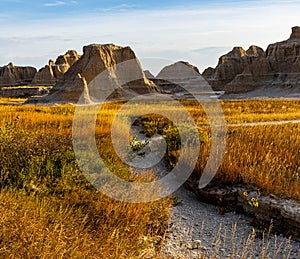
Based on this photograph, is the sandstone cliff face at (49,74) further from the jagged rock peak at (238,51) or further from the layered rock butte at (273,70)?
the jagged rock peak at (238,51)

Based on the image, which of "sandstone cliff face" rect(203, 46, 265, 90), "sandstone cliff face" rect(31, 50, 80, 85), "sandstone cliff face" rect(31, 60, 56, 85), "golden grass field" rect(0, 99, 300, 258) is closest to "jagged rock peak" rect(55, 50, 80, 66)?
"sandstone cliff face" rect(31, 50, 80, 85)

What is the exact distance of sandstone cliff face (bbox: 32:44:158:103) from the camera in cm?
5025

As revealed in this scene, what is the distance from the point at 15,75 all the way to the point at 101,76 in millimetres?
67648

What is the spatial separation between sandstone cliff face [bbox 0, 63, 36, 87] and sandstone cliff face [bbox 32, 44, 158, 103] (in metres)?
54.1

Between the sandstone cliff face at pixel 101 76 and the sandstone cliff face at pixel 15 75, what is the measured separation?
5412cm

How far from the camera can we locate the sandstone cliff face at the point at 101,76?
165 feet

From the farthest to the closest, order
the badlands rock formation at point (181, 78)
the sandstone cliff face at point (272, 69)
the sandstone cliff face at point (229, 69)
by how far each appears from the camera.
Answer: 1. the badlands rock formation at point (181, 78)
2. the sandstone cliff face at point (229, 69)
3. the sandstone cliff face at point (272, 69)

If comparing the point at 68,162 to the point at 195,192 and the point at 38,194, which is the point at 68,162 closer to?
the point at 38,194

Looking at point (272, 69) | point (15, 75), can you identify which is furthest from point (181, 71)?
point (15, 75)

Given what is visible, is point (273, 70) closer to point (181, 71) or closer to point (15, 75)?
point (181, 71)

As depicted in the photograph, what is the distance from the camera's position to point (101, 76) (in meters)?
57.9

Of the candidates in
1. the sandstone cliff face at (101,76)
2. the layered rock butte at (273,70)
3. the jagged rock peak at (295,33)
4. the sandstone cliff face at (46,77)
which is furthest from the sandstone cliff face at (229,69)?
the sandstone cliff face at (46,77)

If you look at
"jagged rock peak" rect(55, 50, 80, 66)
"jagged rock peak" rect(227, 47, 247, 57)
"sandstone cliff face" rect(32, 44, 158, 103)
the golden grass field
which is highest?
"jagged rock peak" rect(227, 47, 247, 57)

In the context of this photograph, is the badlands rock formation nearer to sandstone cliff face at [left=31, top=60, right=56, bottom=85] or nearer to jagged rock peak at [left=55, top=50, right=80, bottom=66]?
jagged rock peak at [left=55, top=50, right=80, bottom=66]
